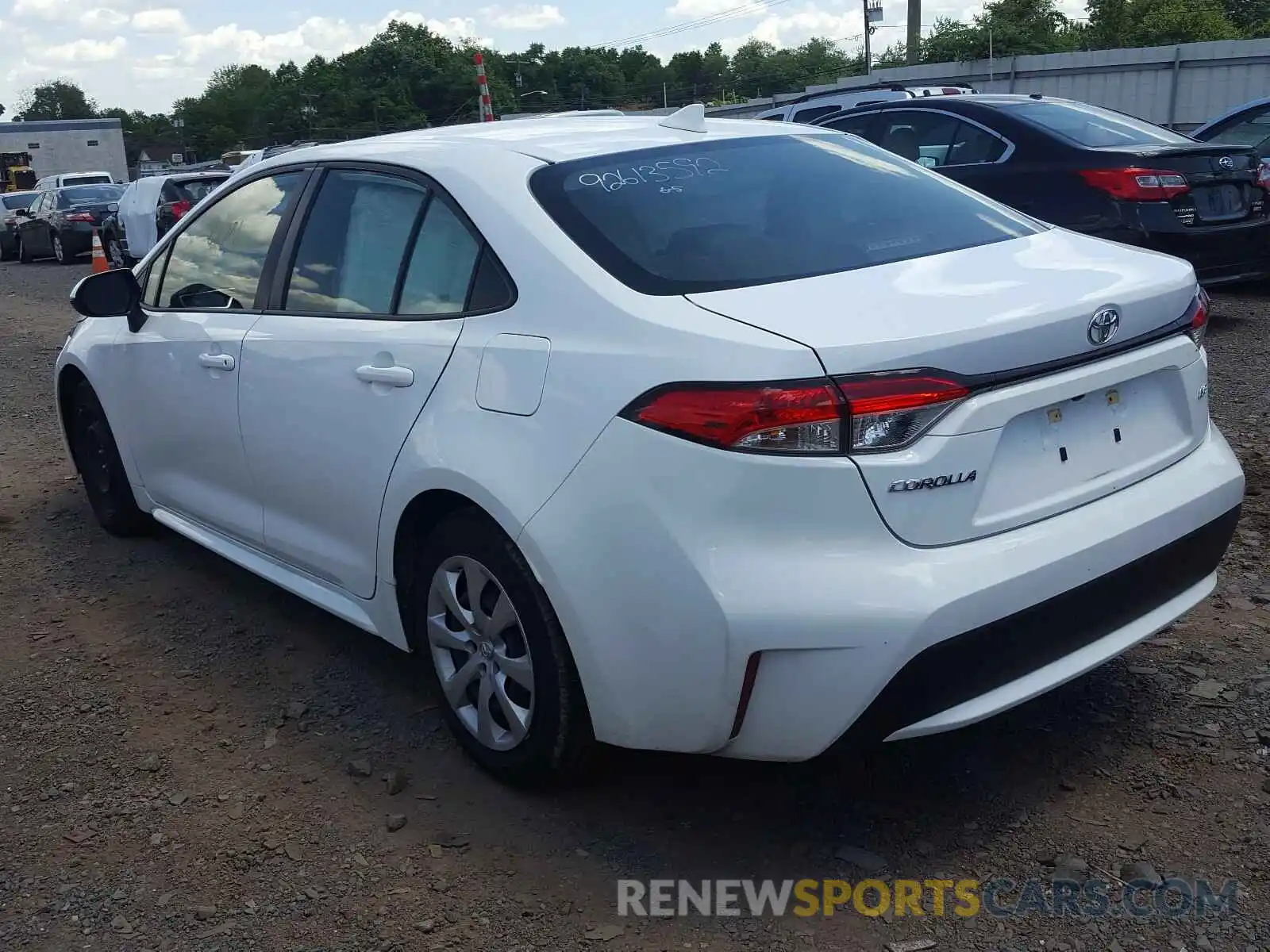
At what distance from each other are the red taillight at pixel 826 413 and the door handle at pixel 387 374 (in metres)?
0.98

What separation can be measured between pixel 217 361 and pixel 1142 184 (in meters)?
5.66

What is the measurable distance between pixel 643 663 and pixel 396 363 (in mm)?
1108

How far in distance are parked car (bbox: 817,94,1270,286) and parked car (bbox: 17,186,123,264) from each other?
59.2 ft

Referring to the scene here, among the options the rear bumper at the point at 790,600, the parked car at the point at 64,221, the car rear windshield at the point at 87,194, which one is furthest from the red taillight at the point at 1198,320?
the car rear windshield at the point at 87,194

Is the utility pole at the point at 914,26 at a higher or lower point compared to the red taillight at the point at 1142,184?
higher

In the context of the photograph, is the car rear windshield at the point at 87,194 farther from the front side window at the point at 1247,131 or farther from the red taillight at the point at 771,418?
the red taillight at the point at 771,418

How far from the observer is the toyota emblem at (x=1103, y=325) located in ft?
8.87

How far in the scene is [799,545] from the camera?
2.45 meters

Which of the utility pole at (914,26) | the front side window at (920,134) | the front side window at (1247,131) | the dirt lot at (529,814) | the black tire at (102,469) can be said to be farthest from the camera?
the utility pole at (914,26)

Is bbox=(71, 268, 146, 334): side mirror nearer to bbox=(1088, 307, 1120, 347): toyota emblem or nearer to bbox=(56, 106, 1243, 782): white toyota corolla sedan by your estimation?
bbox=(56, 106, 1243, 782): white toyota corolla sedan

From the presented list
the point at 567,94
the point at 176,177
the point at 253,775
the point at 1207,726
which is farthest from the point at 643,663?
the point at 567,94

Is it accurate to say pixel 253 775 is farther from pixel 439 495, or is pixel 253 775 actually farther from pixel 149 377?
pixel 149 377

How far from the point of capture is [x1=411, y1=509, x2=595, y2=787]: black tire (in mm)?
2803

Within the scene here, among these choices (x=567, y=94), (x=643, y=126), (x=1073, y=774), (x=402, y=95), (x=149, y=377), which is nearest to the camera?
(x=1073, y=774)
